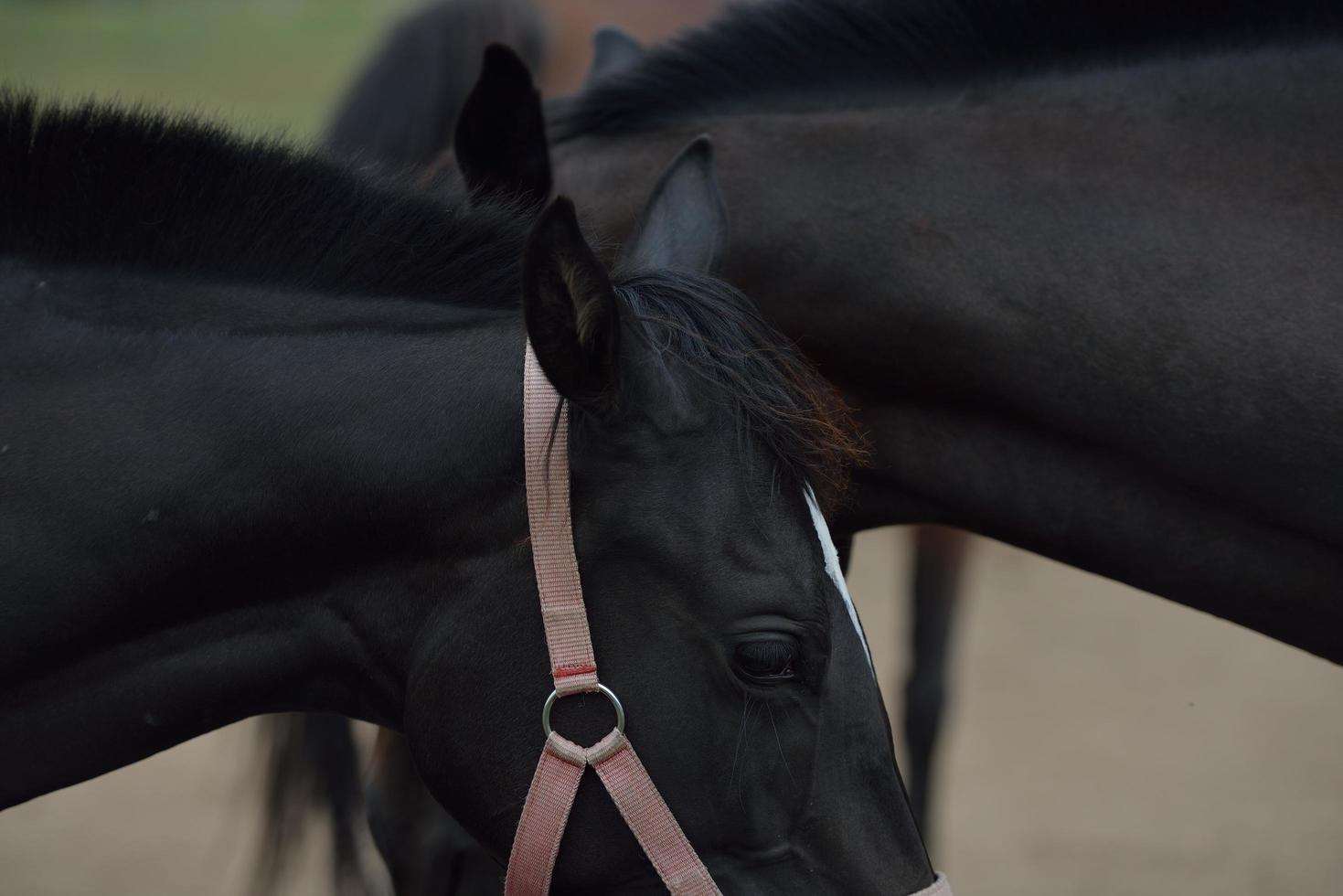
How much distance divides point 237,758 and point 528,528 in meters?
3.48

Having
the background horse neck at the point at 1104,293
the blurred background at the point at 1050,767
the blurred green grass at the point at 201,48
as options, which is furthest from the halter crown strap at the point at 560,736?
the blurred green grass at the point at 201,48

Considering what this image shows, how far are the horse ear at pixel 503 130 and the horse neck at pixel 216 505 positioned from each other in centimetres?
63

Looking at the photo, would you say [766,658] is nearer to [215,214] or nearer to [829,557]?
[829,557]

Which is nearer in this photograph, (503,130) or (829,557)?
(829,557)

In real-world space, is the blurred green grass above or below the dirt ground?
below

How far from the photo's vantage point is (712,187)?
1728mm

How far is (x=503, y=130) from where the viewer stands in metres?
2.05

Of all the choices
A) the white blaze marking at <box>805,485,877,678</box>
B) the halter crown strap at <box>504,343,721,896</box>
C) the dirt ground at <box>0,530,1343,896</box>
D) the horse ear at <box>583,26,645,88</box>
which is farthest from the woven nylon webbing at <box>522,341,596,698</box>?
the dirt ground at <box>0,530,1343,896</box>

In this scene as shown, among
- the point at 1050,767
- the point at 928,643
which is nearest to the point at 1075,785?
the point at 1050,767

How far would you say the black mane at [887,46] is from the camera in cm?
180

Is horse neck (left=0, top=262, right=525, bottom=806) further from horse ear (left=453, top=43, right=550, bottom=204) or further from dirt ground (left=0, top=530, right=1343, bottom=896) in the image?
dirt ground (left=0, top=530, right=1343, bottom=896)

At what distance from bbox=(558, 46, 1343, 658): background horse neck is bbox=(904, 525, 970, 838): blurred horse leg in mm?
1714

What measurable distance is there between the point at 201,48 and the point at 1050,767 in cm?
1155

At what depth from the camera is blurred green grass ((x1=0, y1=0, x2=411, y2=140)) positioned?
35.9 feet
